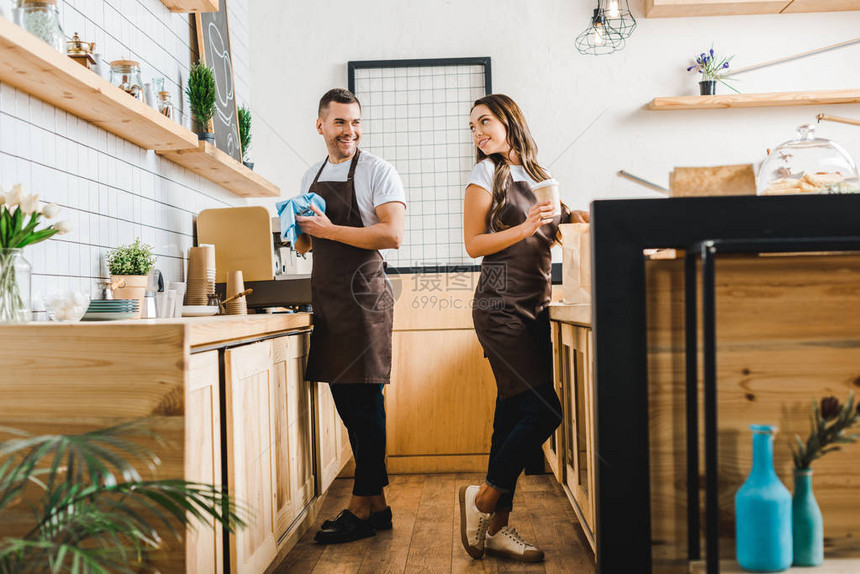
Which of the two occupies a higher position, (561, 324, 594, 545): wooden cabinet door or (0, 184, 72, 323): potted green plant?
(0, 184, 72, 323): potted green plant

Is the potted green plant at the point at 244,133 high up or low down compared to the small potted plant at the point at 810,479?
up

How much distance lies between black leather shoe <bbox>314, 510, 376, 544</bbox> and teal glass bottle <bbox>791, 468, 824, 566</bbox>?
5.25 feet

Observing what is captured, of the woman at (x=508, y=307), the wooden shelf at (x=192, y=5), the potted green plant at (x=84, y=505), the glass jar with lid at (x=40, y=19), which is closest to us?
the potted green plant at (x=84, y=505)

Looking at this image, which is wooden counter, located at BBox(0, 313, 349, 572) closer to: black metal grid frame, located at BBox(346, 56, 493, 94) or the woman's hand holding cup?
the woman's hand holding cup

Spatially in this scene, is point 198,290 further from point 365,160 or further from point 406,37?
point 406,37

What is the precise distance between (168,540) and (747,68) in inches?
147

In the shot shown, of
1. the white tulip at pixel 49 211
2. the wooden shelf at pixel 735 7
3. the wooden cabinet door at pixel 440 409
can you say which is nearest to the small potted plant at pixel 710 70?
the wooden shelf at pixel 735 7

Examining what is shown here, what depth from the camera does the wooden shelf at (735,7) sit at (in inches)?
146

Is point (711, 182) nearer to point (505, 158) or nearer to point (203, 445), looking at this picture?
point (505, 158)

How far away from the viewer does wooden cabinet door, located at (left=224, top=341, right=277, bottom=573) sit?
1.68 metres

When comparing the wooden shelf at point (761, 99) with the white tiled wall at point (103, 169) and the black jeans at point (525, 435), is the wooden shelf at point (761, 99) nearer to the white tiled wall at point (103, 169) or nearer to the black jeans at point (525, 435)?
the black jeans at point (525, 435)

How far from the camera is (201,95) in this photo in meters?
2.84

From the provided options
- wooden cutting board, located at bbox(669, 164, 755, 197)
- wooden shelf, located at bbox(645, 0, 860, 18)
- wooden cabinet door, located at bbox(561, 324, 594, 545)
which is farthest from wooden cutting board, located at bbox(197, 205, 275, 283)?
wooden shelf, located at bbox(645, 0, 860, 18)

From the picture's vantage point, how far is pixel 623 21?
12.7 ft
